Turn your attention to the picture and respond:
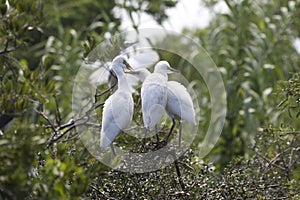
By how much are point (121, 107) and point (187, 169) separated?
51cm

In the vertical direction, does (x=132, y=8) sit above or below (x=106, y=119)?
above

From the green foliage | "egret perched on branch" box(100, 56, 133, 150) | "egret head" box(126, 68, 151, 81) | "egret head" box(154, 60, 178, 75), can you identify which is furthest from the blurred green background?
"egret head" box(154, 60, 178, 75)

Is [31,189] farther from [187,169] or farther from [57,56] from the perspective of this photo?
[57,56]

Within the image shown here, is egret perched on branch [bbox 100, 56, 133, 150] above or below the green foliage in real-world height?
below

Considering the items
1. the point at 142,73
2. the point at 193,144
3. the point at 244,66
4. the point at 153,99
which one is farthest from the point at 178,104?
the point at 244,66

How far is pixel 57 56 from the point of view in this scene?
559cm

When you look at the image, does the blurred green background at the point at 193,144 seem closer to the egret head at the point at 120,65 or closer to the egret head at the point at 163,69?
the egret head at the point at 120,65

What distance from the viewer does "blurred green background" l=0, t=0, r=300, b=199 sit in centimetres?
200

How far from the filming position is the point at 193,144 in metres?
3.36

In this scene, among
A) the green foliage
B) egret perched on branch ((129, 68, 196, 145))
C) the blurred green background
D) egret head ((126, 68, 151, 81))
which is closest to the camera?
the blurred green background

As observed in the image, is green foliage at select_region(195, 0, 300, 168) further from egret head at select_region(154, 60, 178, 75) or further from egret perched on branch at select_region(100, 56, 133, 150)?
egret perched on branch at select_region(100, 56, 133, 150)

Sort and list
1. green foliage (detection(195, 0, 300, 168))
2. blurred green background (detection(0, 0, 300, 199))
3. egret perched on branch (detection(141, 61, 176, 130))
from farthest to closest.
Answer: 1. green foliage (detection(195, 0, 300, 168))
2. egret perched on branch (detection(141, 61, 176, 130))
3. blurred green background (detection(0, 0, 300, 199))

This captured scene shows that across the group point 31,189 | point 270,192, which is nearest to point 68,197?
point 31,189

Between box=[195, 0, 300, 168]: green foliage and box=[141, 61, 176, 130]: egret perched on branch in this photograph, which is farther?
box=[195, 0, 300, 168]: green foliage
